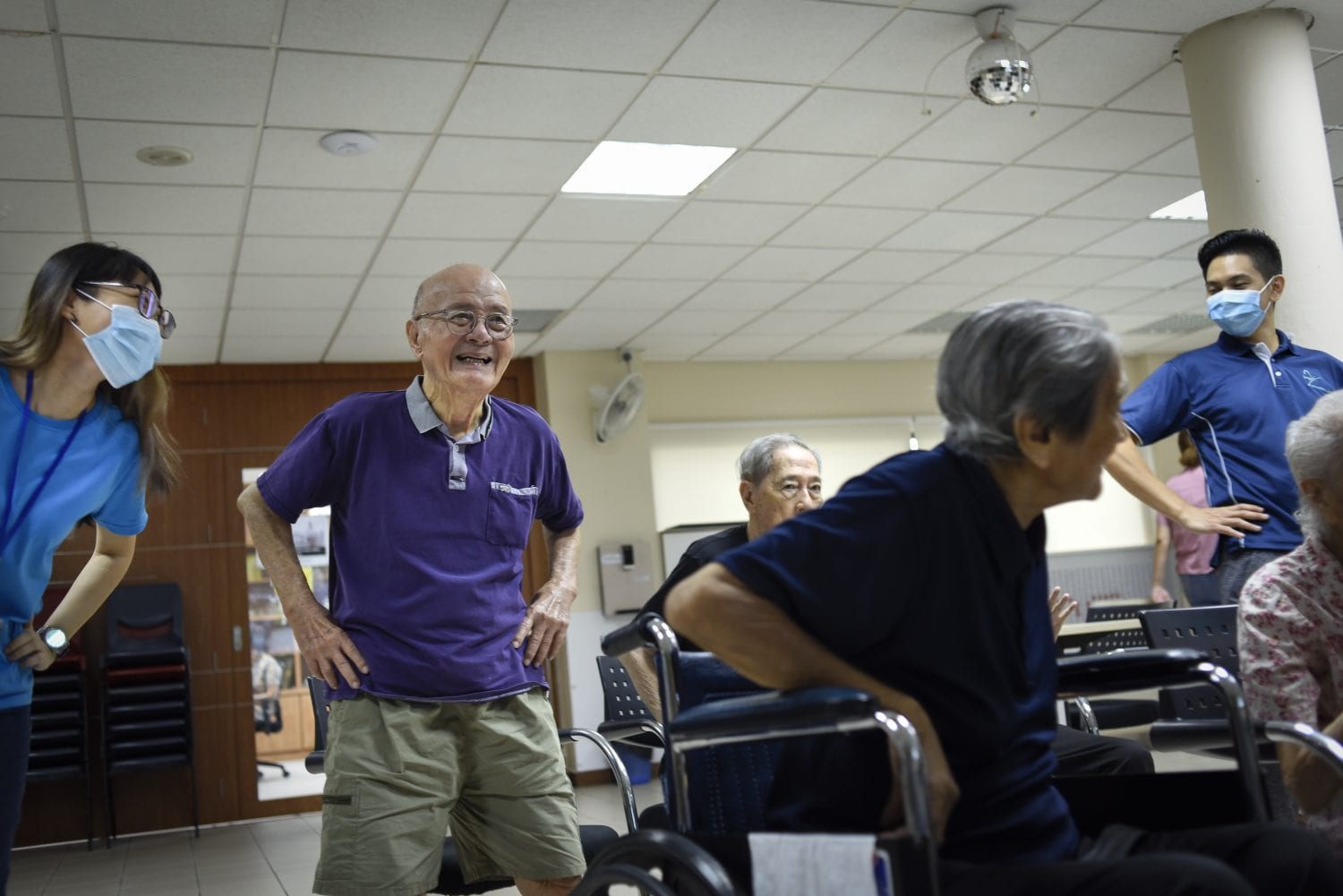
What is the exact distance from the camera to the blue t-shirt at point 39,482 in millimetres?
1856

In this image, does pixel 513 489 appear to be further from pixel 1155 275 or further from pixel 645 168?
pixel 1155 275

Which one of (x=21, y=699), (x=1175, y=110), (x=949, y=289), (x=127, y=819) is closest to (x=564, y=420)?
(x=949, y=289)

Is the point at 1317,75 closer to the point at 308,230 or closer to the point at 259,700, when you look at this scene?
the point at 308,230

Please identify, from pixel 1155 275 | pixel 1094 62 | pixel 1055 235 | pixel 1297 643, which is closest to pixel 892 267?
pixel 1055 235

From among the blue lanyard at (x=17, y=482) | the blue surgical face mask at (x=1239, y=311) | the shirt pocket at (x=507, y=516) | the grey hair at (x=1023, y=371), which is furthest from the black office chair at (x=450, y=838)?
the blue surgical face mask at (x=1239, y=311)

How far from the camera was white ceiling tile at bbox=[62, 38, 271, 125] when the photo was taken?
3.86 metres

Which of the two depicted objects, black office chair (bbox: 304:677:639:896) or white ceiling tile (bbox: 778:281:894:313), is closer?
black office chair (bbox: 304:677:639:896)

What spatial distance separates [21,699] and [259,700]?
6.65 metres

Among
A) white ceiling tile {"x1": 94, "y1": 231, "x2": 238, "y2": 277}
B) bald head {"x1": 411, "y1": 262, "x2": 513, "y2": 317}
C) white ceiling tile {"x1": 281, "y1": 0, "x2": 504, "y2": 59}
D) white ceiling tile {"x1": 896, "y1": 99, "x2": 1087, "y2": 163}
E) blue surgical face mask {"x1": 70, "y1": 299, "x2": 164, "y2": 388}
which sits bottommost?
blue surgical face mask {"x1": 70, "y1": 299, "x2": 164, "y2": 388}

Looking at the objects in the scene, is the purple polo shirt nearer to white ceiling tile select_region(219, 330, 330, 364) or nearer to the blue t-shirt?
the blue t-shirt

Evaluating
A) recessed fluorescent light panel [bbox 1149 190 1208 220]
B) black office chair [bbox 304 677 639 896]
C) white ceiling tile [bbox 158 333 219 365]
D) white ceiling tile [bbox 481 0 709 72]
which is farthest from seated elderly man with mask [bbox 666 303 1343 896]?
white ceiling tile [bbox 158 333 219 365]

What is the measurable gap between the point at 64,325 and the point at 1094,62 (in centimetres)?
387

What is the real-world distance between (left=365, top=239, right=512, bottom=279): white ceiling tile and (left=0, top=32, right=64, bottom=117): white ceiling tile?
188 cm

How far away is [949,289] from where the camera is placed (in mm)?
7715
